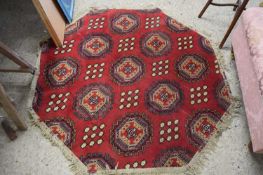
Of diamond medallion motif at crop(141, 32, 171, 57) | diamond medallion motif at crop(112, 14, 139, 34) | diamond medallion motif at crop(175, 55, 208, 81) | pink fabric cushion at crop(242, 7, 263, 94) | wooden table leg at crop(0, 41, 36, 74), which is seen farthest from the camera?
diamond medallion motif at crop(112, 14, 139, 34)

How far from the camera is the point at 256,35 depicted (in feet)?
4.32

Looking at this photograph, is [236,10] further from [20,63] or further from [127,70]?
[20,63]

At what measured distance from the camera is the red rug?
4.86 feet

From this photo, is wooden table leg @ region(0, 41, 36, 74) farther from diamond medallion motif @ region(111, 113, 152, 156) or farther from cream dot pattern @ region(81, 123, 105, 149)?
diamond medallion motif @ region(111, 113, 152, 156)

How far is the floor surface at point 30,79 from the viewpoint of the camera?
142 cm

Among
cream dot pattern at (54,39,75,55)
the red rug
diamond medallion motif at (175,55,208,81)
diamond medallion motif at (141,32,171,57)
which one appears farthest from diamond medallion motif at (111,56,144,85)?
cream dot pattern at (54,39,75,55)

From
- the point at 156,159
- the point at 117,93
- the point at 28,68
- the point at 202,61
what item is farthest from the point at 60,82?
the point at 202,61

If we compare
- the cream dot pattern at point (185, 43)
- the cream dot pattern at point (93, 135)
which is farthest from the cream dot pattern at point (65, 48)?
the cream dot pattern at point (185, 43)

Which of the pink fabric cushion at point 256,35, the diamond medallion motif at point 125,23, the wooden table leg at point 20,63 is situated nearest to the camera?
the pink fabric cushion at point 256,35

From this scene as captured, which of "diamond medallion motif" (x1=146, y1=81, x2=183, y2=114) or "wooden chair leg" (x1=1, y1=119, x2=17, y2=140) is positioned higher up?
"diamond medallion motif" (x1=146, y1=81, x2=183, y2=114)

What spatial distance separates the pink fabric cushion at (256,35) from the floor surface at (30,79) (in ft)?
1.26

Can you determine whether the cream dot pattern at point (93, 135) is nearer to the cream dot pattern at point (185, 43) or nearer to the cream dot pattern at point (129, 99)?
the cream dot pattern at point (129, 99)

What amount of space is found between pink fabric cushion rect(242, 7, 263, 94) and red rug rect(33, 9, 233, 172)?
385 mm

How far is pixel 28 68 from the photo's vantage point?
170cm
